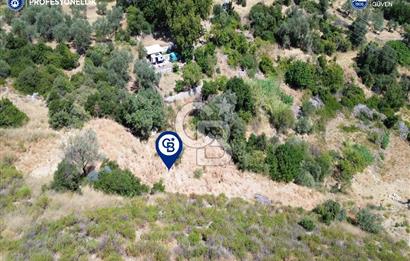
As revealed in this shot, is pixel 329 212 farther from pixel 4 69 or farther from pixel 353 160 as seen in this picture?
pixel 4 69

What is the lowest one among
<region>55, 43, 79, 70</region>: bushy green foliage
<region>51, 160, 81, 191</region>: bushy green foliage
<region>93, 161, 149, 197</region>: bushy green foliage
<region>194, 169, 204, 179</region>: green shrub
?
<region>194, 169, 204, 179</region>: green shrub

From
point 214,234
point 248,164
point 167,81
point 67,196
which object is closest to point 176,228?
point 214,234

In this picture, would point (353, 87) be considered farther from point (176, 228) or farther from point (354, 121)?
point (176, 228)

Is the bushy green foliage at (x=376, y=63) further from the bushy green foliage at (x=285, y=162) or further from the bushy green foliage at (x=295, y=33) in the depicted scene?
the bushy green foliage at (x=285, y=162)

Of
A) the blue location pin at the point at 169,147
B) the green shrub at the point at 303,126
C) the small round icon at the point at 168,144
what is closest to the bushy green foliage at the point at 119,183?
the blue location pin at the point at 169,147

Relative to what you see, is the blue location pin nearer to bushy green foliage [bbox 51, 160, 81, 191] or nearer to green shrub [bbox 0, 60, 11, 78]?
bushy green foliage [bbox 51, 160, 81, 191]

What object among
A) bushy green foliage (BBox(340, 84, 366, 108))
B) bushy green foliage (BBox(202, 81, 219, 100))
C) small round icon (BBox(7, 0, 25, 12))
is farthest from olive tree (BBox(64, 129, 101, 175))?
bushy green foliage (BBox(340, 84, 366, 108))

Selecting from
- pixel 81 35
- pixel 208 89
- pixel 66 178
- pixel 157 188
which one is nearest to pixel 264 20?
pixel 208 89
